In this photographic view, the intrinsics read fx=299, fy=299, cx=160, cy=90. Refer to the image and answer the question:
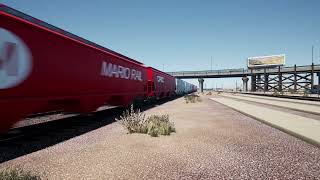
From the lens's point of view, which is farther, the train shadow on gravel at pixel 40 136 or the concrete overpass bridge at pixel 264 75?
the concrete overpass bridge at pixel 264 75

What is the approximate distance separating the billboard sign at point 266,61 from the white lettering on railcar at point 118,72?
9608cm

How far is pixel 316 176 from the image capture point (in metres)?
5.37

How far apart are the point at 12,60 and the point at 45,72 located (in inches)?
53.5

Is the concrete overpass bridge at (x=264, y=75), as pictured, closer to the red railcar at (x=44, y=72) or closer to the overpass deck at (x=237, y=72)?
the overpass deck at (x=237, y=72)

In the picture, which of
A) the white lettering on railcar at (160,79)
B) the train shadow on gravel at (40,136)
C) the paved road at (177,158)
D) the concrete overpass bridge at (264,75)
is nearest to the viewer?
the paved road at (177,158)

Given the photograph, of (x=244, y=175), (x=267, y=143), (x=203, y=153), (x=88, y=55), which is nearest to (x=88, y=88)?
(x=88, y=55)

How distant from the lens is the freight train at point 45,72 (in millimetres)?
7176

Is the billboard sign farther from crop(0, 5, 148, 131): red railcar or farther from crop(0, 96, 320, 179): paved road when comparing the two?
crop(0, 96, 320, 179): paved road

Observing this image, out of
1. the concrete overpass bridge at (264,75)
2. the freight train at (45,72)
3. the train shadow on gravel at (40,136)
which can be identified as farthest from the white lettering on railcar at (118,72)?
the concrete overpass bridge at (264,75)

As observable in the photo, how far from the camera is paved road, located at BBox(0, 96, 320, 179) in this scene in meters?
5.50

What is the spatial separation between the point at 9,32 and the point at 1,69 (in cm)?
93

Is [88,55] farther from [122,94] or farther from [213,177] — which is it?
[213,177]

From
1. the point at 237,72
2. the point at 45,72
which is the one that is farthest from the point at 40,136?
the point at 237,72

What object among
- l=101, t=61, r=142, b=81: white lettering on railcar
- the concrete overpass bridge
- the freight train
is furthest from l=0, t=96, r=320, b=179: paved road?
the concrete overpass bridge
